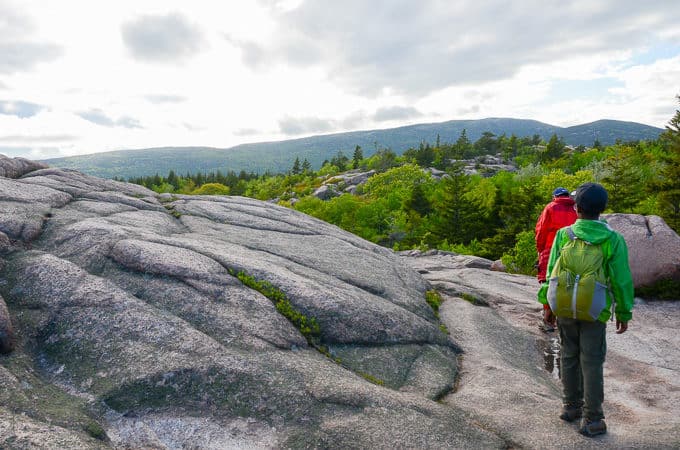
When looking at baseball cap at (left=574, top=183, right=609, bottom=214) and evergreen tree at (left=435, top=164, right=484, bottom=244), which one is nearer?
baseball cap at (left=574, top=183, right=609, bottom=214)

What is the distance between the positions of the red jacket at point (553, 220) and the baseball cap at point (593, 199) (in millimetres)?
4062

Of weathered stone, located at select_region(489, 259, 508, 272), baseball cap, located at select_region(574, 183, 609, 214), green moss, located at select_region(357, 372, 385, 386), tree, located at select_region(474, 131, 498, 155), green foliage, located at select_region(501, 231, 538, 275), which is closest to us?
baseball cap, located at select_region(574, 183, 609, 214)

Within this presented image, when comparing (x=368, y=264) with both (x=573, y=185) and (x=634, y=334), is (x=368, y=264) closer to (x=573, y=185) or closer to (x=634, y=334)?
(x=634, y=334)

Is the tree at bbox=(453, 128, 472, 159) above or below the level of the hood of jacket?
above

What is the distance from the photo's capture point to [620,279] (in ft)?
20.9

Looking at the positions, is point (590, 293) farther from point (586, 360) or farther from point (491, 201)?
point (491, 201)

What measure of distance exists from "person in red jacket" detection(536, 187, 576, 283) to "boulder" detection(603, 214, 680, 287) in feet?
31.2

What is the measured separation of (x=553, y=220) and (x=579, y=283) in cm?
477

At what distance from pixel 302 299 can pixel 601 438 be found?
6159mm

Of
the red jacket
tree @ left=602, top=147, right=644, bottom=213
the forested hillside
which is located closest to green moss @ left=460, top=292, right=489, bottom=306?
the red jacket

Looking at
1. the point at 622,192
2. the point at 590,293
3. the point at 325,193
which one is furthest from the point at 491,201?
the point at 325,193

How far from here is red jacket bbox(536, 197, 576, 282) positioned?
34.6ft

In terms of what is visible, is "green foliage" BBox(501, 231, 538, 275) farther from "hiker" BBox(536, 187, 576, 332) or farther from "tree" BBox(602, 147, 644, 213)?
"tree" BBox(602, 147, 644, 213)

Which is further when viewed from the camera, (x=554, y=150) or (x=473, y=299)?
(x=554, y=150)
